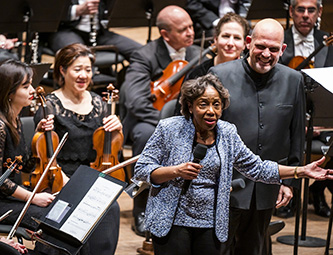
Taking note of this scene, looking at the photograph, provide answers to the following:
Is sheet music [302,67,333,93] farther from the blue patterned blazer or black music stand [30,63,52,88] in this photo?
black music stand [30,63,52,88]

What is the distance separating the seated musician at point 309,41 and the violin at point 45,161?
2036 mm

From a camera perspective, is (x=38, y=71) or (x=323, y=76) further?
(x=38, y=71)

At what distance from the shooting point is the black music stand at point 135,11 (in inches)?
234

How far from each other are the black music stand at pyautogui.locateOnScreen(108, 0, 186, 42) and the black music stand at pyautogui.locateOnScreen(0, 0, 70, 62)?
431 mm

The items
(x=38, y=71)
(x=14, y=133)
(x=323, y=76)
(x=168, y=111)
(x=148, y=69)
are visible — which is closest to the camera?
(x=323, y=76)

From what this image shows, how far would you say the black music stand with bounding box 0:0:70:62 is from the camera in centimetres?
545

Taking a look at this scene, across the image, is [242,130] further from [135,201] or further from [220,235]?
[135,201]

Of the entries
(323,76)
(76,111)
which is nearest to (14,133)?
(76,111)

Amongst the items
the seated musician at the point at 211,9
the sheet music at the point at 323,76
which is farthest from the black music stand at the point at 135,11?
the sheet music at the point at 323,76

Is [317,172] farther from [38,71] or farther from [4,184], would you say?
[38,71]

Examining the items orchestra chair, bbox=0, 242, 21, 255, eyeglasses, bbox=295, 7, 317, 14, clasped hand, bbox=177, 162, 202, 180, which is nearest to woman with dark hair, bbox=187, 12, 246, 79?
eyeglasses, bbox=295, 7, 317, 14

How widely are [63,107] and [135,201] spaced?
36.5 inches

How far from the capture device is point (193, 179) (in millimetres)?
3041

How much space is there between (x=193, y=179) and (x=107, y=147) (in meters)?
1.36
